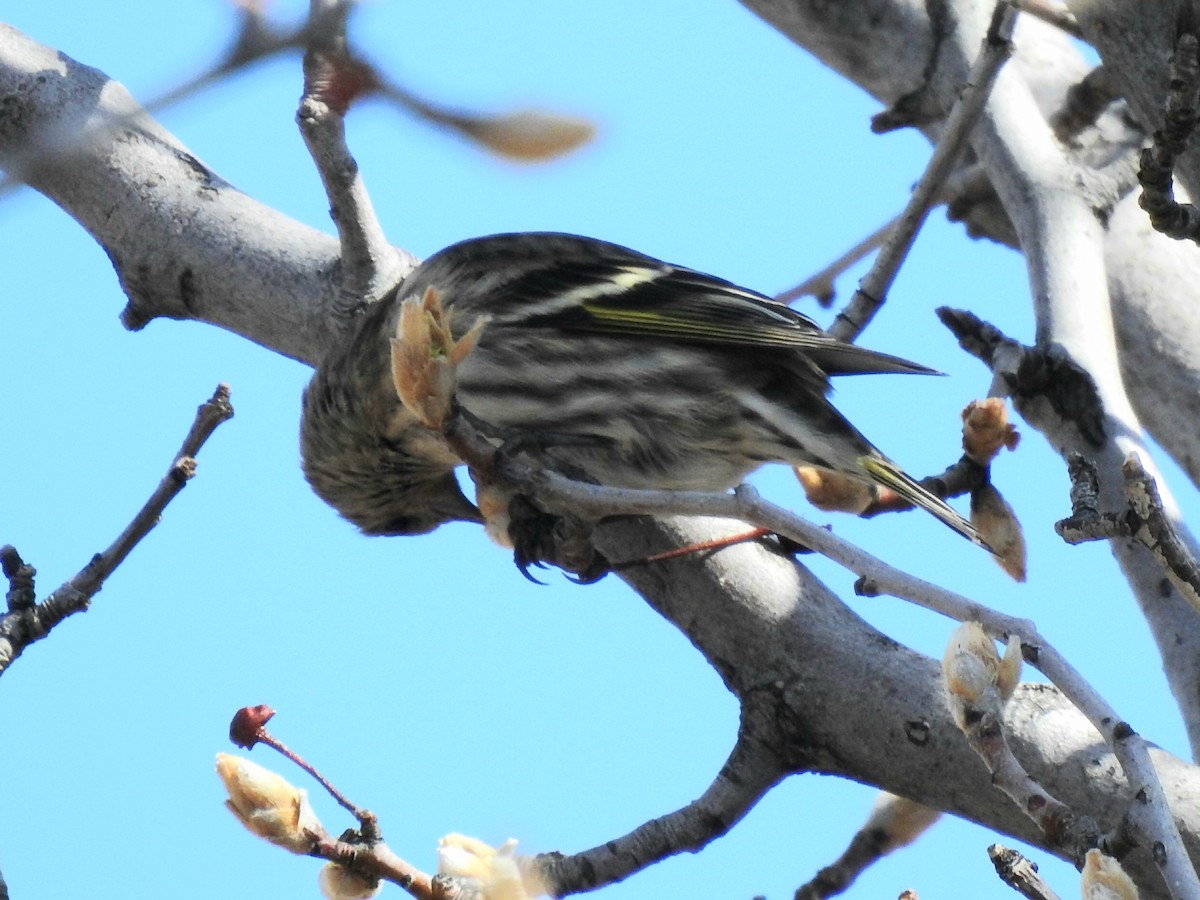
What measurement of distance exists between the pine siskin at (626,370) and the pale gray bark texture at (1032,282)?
0.86ft

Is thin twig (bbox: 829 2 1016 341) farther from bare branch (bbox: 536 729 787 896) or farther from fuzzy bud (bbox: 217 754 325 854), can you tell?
fuzzy bud (bbox: 217 754 325 854)

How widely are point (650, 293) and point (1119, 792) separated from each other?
5.69ft

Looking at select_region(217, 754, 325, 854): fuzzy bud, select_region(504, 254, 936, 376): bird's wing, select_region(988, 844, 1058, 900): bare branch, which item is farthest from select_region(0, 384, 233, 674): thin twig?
select_region(988, 844, 1058, 900): bare branch

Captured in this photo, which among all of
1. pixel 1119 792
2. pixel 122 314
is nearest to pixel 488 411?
pixel 122 314

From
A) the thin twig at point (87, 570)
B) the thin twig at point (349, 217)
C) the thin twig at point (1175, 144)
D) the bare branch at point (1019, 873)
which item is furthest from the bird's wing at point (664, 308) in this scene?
the bare branch at point (1019, 873)

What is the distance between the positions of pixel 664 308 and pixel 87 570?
162 centimetres

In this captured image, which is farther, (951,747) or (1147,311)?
(1147,311)

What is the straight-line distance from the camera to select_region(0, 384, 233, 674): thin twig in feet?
7.98

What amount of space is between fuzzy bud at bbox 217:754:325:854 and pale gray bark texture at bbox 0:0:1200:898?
537 mm

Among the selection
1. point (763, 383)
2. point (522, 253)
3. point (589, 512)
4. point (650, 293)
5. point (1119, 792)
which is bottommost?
point (1119, 792)

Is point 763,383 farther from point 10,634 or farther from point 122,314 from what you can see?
point 10,634

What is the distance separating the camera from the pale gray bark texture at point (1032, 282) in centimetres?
254

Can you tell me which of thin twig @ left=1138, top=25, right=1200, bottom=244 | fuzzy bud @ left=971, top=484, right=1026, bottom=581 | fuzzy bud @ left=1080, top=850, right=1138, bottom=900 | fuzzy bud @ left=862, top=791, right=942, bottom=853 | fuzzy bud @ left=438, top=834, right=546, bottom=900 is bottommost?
fuzzy bud @ left=1080, top=850, right=1138, bottom=900

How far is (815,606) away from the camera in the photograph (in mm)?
2850
